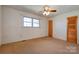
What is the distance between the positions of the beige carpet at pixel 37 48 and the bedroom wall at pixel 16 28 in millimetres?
109

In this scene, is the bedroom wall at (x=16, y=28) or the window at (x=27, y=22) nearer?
the bedroom wall at (x=16, y=28)

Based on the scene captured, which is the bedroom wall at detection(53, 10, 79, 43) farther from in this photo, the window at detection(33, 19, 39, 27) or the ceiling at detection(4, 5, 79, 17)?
the window at detection(33, 19, 39, 27)

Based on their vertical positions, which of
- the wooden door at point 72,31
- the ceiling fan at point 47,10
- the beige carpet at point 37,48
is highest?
the ceiling fan at point 47,10

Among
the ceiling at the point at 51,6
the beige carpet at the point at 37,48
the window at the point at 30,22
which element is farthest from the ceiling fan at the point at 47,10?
the beige carpet at the point at 37,48

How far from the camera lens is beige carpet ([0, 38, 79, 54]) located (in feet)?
5.85

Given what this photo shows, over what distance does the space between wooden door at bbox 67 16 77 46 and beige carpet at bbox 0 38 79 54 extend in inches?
5.1

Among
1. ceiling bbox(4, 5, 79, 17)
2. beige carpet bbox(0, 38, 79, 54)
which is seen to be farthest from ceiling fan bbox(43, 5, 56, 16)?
beige carpet bbox(0, 38, 79, 54)

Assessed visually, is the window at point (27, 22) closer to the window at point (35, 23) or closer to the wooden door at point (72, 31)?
the window at point (35, 23)

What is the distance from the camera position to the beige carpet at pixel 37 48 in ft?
5.85

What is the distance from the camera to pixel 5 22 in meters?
1.74

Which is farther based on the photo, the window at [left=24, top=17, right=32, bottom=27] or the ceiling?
the window at [left=24, top=17, right=32, bottom=27]

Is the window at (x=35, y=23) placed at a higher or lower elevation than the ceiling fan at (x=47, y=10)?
lower

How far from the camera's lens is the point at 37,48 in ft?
6.08
